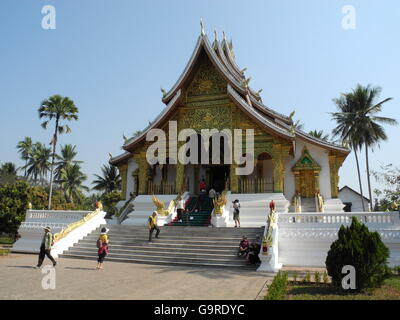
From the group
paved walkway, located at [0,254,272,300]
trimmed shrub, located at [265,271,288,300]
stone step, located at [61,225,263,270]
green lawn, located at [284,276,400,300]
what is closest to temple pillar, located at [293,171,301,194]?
stone step, located at [61,225,263,270]

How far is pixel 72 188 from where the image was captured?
4800cm

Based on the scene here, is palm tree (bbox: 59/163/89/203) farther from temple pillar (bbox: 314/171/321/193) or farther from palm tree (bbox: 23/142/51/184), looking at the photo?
temple pillar (bbox: 314/171/321/193)

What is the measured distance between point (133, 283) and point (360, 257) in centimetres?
457

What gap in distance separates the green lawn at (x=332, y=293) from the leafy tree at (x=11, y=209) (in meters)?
18.4

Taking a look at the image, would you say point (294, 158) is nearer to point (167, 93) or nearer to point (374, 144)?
point (167, 93)

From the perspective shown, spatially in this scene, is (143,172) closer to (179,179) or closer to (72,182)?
(179,179)

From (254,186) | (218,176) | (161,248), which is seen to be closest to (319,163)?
(254,186)

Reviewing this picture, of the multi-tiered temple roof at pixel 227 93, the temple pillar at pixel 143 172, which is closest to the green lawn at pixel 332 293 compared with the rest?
the multi-tiered temple roof at pixel 227 93

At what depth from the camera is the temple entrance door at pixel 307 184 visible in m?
16.9

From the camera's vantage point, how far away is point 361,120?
2755cm

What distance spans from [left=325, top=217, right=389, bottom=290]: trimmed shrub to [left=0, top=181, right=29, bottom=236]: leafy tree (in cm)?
1909

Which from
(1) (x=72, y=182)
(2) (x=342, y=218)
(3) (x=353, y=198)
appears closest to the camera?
(2) (x=342, y=218)

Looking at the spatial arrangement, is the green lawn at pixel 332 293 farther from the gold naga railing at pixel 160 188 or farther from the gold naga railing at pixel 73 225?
the gold naga railing at pixel 160 188

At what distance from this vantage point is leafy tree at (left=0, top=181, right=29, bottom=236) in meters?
19.5
